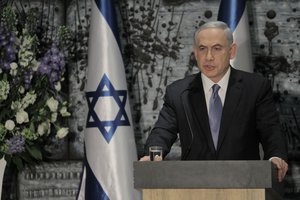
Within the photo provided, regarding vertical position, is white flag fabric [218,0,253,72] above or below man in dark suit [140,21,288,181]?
above

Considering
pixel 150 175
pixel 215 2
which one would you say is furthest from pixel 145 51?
pixel 150 175

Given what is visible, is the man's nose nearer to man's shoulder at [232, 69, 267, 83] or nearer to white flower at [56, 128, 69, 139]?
man's shoulder at [232, 69, 267, 83]

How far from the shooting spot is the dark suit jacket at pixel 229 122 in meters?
3.26

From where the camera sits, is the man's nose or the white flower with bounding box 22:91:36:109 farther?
the white flower with bounding box 22:91:36:109

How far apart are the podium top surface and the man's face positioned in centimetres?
68

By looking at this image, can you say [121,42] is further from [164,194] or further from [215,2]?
[164,194]

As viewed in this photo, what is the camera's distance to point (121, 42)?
17.4 ft

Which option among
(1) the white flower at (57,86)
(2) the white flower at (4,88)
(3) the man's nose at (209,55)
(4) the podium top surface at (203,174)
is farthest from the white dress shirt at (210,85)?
(1) the white flower at (57,86)

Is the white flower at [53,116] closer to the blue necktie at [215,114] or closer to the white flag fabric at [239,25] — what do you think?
the white flag fabric at [239,25]

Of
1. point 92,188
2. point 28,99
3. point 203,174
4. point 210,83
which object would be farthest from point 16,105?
point 203,174

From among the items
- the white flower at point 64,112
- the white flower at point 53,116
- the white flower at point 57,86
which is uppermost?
the white flower at point 57,86

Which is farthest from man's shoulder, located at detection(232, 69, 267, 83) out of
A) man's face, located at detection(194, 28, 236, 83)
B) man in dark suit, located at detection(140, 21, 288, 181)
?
man's face, located at detection(194, 28, 236, 83)

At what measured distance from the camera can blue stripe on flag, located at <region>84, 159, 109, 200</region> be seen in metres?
4.82

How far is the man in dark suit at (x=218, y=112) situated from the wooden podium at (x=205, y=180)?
0.50 metres
